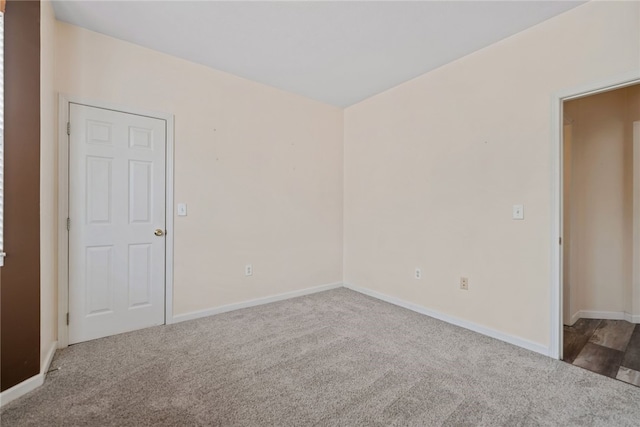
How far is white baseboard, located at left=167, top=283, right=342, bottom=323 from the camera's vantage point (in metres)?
2.91

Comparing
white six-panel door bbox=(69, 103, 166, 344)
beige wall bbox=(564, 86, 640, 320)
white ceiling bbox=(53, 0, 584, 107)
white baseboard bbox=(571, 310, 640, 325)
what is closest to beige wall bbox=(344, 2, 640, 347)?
white ceiling bbox=(53, 0, 584, 107)

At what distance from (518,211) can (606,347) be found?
1316 millimetres

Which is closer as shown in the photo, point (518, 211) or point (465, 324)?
point (518, 211)

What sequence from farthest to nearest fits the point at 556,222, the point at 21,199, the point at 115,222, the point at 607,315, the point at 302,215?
the point at 302,215 < the point at 607,315 < the point at 115,222 < the point at 556,222 < the point at 21,199

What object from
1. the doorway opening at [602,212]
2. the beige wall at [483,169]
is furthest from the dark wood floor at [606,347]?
the beige wall at [483,169]

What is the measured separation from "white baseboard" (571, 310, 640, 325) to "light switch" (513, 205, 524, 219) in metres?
1.44

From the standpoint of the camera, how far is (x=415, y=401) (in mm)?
1703

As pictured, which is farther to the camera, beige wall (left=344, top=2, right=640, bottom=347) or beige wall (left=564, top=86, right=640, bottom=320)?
beige wall (left=564, top=86, right=640, bottom=320)

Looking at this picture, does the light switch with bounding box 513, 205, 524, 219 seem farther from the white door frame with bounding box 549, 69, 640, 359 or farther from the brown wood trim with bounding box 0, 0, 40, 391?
the brown wood trim with bounding box 0, 0, 40, 391

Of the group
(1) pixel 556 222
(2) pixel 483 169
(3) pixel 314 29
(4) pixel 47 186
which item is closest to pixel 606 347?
(1) pixel 556 222

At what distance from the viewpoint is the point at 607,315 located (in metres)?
2.98

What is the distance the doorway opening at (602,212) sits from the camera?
9.41ft

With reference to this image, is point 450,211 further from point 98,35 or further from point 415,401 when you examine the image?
point 98,35

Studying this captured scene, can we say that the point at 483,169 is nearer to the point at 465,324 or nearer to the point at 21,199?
the point at 465,324
